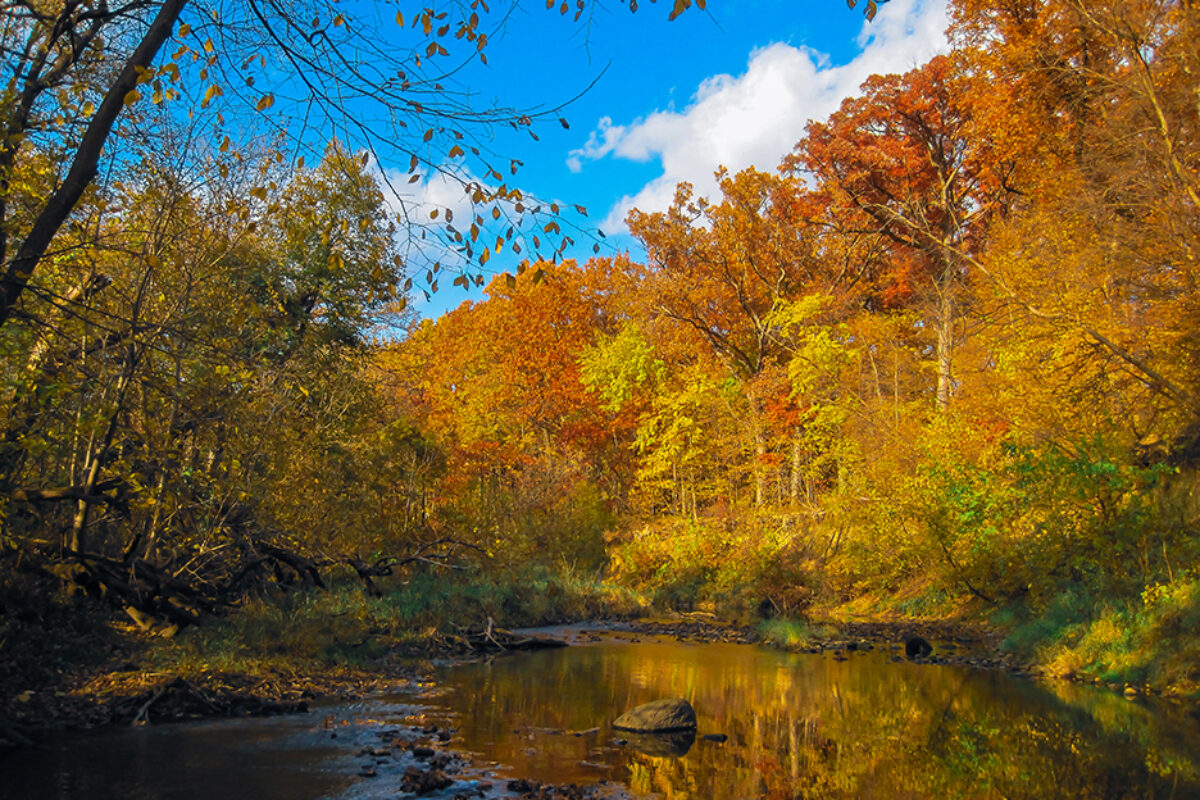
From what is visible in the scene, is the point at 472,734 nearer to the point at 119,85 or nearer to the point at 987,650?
the point at 119,85

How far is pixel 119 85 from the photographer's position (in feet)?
16.7

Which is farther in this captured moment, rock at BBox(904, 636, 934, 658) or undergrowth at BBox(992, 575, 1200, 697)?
rock at BBox(904, 636, 934, 658)

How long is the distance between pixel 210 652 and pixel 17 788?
13.2ft

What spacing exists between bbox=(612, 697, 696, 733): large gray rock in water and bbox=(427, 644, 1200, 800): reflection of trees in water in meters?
0.33

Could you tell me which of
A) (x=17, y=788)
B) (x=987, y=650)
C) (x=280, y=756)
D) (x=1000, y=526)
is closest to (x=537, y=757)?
(x=280, y=756)

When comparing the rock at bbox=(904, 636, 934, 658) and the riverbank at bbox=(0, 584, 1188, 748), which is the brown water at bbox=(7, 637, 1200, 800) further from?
the rock at bbox=(904, 636, 934, 658)

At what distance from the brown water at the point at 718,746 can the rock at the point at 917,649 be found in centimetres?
244

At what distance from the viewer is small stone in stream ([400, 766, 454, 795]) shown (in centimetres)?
650

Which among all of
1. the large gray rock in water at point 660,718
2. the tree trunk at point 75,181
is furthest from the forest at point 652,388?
the large gray rock in water at point 660,718

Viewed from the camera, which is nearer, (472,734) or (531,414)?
(472,734)

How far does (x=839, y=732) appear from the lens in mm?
9156

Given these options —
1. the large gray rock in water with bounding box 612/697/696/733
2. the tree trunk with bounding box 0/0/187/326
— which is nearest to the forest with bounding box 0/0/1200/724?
the tree trunk with bounding box 0/0/187/326

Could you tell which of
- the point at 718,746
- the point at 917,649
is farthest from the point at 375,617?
the point at 917,649

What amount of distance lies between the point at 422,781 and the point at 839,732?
16.0ft
